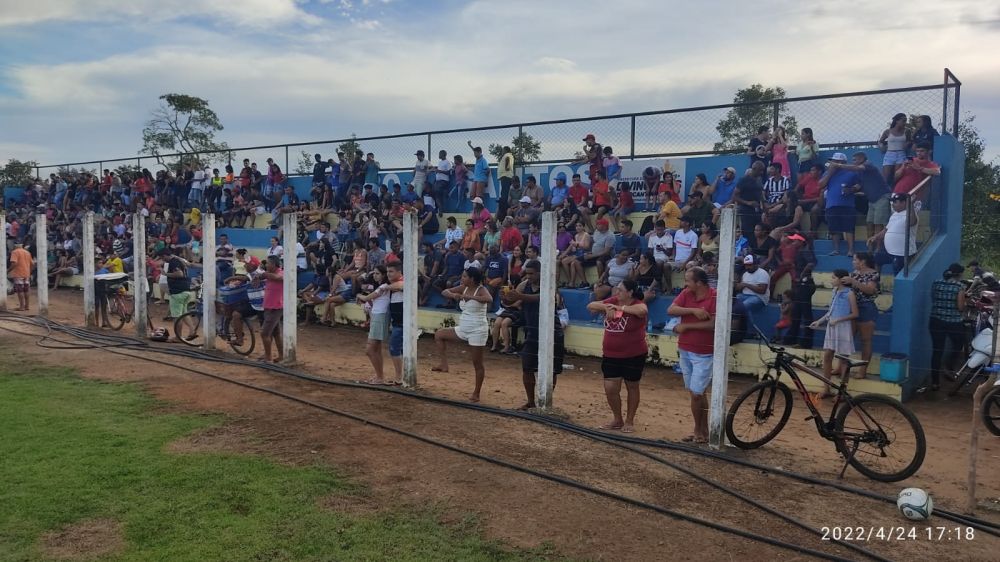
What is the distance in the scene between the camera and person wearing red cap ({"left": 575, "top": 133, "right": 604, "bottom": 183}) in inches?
631

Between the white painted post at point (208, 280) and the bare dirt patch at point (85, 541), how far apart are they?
779cm

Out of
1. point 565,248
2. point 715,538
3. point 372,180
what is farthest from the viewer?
point 372,180

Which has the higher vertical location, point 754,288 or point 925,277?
point 925,277

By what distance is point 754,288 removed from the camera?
11.3 m

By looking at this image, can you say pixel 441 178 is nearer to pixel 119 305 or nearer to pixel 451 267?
pixel 451 267

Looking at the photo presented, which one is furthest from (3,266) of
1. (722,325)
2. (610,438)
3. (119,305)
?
(722,325)

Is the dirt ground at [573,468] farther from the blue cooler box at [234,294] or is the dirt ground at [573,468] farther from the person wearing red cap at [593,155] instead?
the person wearing red cap at [593,155]

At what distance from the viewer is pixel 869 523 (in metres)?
5.40

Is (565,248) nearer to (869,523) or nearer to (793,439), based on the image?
(793,439)

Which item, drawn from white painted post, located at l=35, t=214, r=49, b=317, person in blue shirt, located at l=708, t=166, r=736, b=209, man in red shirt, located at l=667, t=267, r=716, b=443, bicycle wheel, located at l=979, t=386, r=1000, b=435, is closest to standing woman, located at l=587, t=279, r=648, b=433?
man in red shirt, located at l=667, t=267, r=716, b=443

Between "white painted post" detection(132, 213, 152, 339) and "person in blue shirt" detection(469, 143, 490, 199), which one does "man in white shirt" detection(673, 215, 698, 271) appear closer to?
"person in blue shirt" detection(469, 143, 490, 199)

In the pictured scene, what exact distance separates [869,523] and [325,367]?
8.47 m

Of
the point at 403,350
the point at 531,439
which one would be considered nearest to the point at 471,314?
the point at 403,350

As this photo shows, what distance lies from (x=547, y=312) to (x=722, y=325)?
6.76 ft
